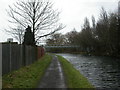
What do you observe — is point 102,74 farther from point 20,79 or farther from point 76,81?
point 20,79

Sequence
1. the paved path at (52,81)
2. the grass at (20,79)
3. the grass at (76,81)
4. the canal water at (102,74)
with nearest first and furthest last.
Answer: the grass at (20,79) < the paved path at (52,81) < the grass at (76,81) < the canal water at (102,74)

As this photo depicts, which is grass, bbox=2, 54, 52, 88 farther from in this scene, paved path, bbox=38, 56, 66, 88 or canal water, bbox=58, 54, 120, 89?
canal water, bbox=58, 54, 120, 89

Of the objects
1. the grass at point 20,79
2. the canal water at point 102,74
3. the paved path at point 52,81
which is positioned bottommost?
the canal water at point 102,74

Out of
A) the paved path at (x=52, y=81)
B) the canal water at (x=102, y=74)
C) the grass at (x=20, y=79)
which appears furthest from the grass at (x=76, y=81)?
the grass at (x=20, y=79)

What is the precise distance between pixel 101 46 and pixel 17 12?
50.5 meters

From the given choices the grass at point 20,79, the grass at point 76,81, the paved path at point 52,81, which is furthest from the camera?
the grass at point 76,81

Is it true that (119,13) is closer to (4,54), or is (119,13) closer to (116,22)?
(116,22)

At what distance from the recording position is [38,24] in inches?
1203

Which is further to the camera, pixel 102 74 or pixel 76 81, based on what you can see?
pixel 102 74

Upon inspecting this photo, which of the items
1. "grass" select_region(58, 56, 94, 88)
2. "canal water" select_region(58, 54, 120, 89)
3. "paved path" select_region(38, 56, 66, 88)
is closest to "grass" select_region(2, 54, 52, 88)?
"paved path" select_region(38, 56, 66, 88)

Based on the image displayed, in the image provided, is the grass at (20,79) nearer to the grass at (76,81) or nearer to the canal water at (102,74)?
the grass at (76,81)

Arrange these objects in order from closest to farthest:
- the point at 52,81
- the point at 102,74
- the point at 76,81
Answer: the point at 52,81 < the point at 76,81 < the point at 102,74

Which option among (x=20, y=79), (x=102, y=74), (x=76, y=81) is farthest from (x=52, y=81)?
(x=102, y=74)

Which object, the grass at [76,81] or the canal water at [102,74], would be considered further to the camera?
the canal water at [102,74]
